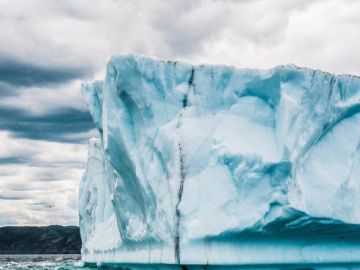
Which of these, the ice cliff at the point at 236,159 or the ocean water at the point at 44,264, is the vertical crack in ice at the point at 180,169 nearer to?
the ice cliff at the point at 236,159

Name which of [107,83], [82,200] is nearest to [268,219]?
[107,83]

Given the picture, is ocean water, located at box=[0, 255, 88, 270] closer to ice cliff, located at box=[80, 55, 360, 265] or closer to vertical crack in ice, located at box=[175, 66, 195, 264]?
ice cliff, located at box=[80, 55, 360, 265]

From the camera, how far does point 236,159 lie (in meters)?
10.5

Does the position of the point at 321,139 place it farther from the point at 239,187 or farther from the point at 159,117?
the point at 159,117

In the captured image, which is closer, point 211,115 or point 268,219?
point 268,219

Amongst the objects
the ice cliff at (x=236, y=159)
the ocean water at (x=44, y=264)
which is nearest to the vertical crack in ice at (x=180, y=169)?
the ice cliff at (x=236, y=159)

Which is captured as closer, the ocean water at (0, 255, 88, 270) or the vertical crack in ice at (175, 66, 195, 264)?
the vertical crack in ice at (175, 66, 195, 264)

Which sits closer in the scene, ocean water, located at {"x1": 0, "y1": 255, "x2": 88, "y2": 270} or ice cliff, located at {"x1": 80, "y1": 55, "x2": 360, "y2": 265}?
ice cliff, located at {"x1": 80, "y1": 55, "x2": 360, "y2": 265}

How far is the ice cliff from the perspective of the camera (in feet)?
34.1

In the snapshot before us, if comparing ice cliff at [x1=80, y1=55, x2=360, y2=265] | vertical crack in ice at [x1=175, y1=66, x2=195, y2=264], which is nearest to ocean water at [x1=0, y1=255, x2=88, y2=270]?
ice cliff at [x1=80, y1=55, x2=360, y2=265]

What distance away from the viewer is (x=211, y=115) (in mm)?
11156

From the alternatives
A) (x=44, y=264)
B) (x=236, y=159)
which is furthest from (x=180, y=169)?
(x=44, y=264)

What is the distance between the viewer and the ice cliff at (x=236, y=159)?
10.4m

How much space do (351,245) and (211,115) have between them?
3878mm
